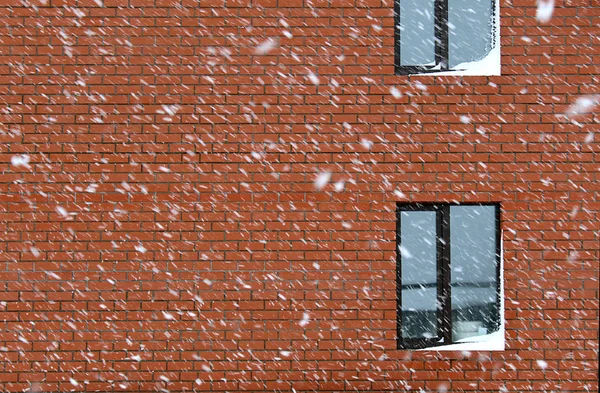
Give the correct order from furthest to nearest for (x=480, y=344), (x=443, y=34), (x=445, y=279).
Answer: (x=443, y=34), (x=445, y=279), (x=480, y=344)

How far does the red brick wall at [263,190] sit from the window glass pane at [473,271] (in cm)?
24

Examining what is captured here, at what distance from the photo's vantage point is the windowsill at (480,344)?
6129mm

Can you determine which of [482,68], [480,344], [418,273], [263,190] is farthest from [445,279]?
[482,68]

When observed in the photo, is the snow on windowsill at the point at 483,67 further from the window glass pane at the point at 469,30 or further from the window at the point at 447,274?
the window at the point at 447,274

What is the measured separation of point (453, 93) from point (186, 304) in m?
3.12

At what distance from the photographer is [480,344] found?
6188 millimetres

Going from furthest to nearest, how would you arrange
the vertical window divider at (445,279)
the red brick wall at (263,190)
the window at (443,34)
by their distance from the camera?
the window at (443,34)
the vertical window divider at (445,279)
the red brick wall at (263,190)

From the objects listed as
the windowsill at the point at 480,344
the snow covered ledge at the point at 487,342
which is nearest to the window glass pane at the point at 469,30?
the snow covered ledge at the point at 487,342

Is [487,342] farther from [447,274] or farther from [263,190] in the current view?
[263,190]

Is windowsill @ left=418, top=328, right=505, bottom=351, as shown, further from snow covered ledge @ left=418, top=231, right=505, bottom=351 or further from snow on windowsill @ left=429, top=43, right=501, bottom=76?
snow on windowsill @ left=429, top=43, right=501, bottom=76

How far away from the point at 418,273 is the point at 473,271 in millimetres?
521

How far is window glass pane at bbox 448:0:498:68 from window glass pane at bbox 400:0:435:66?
0.60 ft

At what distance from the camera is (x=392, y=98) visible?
6297 mm

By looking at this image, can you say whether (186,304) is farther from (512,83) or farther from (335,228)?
(512,83)
